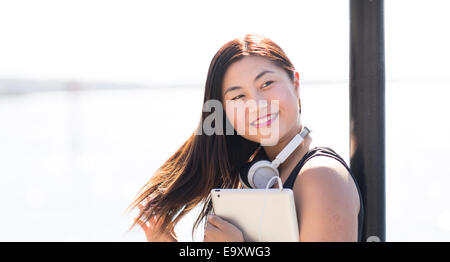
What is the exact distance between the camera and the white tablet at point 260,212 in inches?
52.8

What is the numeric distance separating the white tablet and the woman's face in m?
0.24

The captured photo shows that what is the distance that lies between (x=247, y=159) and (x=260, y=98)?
0.37 m

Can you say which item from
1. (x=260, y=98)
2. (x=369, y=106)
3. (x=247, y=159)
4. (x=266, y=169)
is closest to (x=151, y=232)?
(x=247, y=159)

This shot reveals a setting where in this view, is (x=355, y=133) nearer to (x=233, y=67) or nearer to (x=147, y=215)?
(x=233, y=67)

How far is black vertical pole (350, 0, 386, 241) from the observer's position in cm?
147

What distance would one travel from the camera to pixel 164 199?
1.80 m

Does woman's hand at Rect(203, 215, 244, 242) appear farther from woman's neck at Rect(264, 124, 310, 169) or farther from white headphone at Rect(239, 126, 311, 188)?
woman's neck at Rect(264, 124, 310, 169)

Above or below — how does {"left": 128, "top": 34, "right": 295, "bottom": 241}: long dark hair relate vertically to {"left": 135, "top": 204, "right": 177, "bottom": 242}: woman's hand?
above

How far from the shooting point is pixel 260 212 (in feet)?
4.61

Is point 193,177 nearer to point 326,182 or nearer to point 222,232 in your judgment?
point 222,232

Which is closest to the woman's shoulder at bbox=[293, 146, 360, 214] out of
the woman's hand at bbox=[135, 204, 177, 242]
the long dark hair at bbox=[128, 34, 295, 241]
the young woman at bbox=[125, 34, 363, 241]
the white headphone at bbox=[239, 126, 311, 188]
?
the young woman at bbox=[125, 34, 363, 241]
